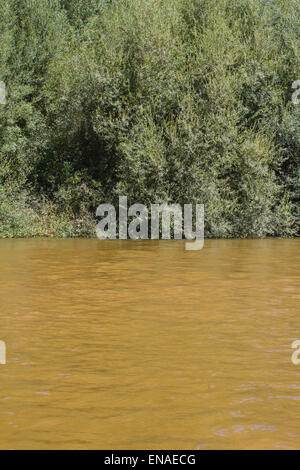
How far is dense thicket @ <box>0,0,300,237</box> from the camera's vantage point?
2919 centimetres

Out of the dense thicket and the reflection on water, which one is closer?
the reflection on water

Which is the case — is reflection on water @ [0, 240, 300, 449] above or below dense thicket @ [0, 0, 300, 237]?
below

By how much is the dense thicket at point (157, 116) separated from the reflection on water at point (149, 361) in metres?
14.2

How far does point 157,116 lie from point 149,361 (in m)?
23.6

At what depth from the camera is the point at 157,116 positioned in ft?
98.8

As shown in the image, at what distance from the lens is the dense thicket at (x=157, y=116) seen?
29.2 m

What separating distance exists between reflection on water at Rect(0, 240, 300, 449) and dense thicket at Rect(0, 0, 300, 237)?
14.2 meters

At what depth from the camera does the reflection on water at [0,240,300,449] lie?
5.29m
